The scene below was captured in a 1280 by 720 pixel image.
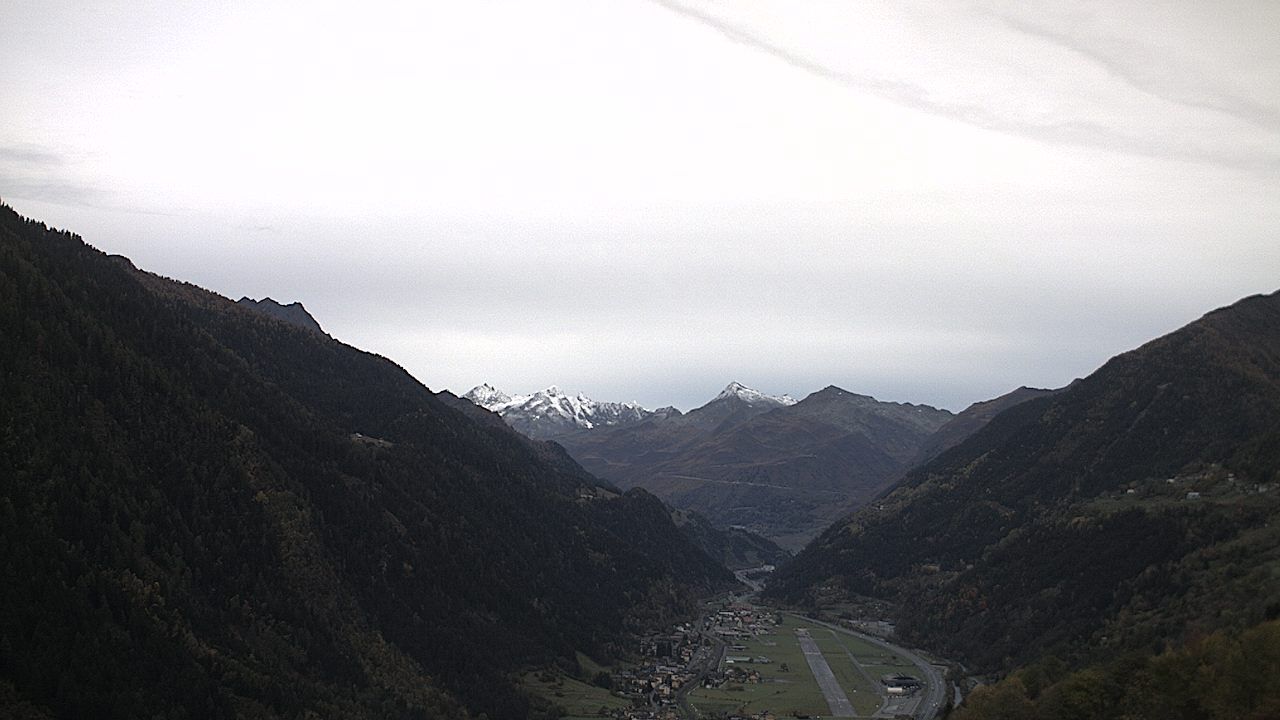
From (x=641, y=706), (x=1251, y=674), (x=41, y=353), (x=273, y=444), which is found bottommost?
(x=641, y=706)

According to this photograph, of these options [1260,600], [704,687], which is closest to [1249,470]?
[1260,600]

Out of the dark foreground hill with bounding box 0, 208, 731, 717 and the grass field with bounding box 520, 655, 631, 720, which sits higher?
the dark foreground hill with bounding box 0, 208, 731, 717

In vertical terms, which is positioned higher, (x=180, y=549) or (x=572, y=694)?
(x=180, y=549)

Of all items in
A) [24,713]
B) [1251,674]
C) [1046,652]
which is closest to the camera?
[1251,674]

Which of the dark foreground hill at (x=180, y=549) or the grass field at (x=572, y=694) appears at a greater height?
the dark foreground hill at (x=180, y=549)

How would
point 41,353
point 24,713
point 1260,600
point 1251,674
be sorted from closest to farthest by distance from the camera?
point 1251,674, point 24,713, point 1260,600, point 41,353

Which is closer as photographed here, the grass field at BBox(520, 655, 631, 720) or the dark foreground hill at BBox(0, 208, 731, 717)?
the dark foreground hill at BBox(0, 208, 731, 717)

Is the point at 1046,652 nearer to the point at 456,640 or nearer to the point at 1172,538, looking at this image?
the point at 1172,538

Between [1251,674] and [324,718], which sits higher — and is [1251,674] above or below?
above

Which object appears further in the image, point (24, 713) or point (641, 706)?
point (641, 706)

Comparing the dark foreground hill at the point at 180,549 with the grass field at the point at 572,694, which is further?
the grass field at the point at 572,694

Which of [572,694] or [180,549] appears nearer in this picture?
[180,549]
